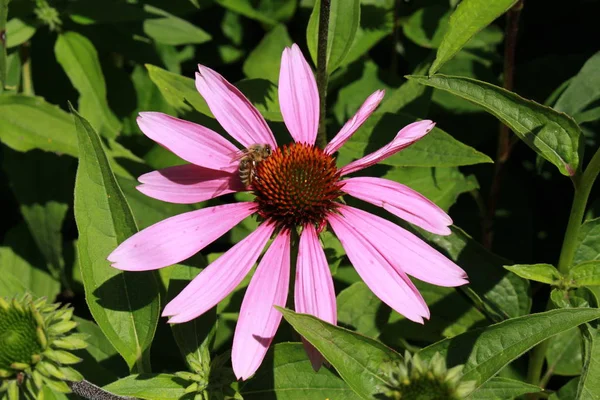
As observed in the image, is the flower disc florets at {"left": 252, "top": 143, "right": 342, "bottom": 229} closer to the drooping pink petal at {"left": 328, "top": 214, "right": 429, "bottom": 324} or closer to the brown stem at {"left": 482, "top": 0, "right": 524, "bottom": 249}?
the drooping pink petal at {"left": 328, "top": 214, "right": 429, "bottom": 324}

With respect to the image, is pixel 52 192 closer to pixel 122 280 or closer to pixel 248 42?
pixel 122 280

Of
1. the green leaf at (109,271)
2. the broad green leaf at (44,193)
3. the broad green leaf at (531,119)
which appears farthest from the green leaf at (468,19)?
the broad green leaf at (44,193)

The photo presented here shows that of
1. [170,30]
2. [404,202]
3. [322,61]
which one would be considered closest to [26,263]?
[170,30]

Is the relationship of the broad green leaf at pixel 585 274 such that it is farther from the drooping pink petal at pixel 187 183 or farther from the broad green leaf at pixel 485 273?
the drooping pink petal at pixel 187 183

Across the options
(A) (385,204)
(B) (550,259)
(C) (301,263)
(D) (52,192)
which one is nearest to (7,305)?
(C) (301,263)

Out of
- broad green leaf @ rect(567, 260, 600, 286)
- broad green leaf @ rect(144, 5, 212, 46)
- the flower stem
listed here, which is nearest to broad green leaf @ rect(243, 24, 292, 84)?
broad green leaf @ rect(144, 5, 212, 46)

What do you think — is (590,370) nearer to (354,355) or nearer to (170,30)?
(354,355)
